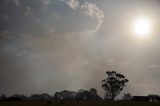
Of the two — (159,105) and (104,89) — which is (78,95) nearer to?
(104,89)

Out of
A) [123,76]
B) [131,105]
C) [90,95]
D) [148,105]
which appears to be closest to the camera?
[131,105]

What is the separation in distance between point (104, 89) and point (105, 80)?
4.36 metres

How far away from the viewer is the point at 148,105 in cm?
6869

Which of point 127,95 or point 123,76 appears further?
point 127,95

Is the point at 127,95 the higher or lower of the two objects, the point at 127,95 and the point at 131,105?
the higher

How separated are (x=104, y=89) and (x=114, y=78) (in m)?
7.59

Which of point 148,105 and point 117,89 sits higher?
point 117,89

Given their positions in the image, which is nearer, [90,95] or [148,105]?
[148,105]

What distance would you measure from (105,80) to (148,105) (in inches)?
2714

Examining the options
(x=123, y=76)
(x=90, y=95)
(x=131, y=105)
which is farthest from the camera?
(x=90, y=95)

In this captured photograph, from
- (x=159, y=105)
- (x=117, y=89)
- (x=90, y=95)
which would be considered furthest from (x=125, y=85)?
(x=159, y=105)

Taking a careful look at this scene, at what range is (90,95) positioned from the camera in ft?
605

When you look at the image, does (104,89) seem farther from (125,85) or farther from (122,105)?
(122,105)

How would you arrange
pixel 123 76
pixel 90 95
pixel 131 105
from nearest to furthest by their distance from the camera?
pixel 131 105 < pixel 123 76 < pixel 90 95
